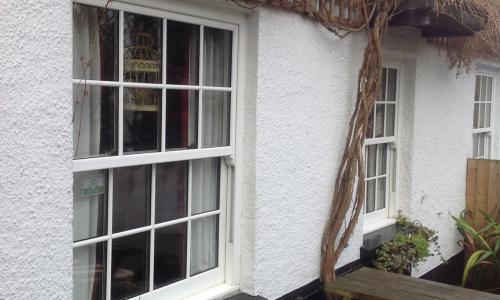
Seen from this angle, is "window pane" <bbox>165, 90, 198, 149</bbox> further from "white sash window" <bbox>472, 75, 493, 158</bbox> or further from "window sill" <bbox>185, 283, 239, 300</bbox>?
"white sash window" <bbox>472, 75, 493, 158</bbox>

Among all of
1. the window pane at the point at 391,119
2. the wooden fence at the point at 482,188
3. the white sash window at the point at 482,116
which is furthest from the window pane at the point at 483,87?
the window pane at the point at 391,119

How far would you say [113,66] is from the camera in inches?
119

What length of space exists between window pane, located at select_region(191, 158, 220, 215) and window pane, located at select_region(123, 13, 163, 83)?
658mm

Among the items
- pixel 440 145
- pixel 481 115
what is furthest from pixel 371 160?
pixel 481 115

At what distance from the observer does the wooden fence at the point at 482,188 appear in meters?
7.36

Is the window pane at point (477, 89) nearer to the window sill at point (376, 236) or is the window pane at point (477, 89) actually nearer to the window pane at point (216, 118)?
the window sill at point (376, 236)

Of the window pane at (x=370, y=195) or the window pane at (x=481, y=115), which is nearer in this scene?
the window pane at (x=370, y=195)

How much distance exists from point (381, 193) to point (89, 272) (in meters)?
3.80

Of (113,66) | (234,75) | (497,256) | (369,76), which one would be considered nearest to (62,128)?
(113,66)

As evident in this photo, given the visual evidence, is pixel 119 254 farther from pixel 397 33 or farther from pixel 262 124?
pixel 397 33

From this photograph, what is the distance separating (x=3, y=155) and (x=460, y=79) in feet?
19.6

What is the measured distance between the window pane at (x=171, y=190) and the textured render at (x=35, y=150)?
75 centimetres

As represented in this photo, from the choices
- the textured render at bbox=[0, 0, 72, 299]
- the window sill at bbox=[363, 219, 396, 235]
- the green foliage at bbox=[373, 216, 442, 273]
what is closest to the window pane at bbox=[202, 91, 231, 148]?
the textured render at bbox=[0, 0, 72, 299]

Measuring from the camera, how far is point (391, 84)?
609cm
